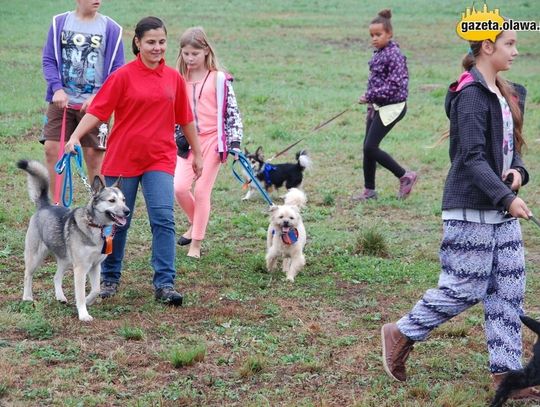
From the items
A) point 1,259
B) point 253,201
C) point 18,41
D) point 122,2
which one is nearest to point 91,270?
point 1,259

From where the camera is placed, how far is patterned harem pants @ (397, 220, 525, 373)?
4977 mm

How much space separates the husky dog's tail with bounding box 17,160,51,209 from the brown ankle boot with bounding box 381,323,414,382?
2.84 m

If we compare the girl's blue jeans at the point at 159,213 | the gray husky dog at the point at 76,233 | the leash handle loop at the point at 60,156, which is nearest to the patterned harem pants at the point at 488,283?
the girl's blue jeans at the point at 159,213

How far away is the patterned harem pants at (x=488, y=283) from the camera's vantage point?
4.98 metres

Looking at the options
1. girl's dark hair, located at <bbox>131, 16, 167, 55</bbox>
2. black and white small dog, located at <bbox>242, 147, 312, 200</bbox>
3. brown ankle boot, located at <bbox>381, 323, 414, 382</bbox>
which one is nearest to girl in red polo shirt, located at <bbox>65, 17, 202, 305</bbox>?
girl's dark hair, located at <bbox>131, 16, 167, 55</bbox>

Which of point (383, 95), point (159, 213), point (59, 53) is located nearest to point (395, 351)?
point (159, 213)

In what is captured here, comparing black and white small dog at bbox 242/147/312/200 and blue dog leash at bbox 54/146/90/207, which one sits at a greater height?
blue dog leash at bbox 54/146/90/207

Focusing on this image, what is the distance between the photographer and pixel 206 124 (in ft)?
27.2

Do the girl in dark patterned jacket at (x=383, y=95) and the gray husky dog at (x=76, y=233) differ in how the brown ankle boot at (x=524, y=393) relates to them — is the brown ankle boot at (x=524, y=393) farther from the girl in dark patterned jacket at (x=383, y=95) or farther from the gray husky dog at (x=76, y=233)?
the girl in dark patterned jacket at (x=383, y=95)

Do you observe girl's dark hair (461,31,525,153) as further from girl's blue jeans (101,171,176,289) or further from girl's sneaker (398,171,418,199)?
girl's sneaker (398,171,418,199)

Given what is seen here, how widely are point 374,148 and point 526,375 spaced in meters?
6.32

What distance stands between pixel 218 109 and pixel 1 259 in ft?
7.36

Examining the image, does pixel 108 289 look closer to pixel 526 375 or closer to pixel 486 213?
pixel 486 213

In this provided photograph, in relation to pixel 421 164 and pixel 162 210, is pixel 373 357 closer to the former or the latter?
pixel 162 210
